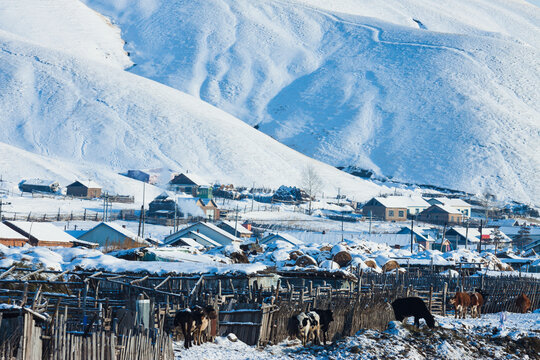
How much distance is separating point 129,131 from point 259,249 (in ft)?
249

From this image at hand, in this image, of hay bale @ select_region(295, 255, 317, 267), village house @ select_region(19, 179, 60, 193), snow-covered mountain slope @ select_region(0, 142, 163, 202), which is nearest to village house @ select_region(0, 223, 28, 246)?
hay bale @ select_region(295, 255, 317, 267)

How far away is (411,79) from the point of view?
528 feet

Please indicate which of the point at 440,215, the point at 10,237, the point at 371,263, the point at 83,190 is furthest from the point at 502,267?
the point at 83,190

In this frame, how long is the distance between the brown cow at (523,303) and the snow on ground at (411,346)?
4.54 m

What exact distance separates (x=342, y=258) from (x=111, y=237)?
14077 millimetres

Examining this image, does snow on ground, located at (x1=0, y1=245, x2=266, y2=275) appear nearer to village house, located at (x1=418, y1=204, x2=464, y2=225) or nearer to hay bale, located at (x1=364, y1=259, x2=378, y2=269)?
hay bale, located at (x1=364, y1=259, x2=378, y2=269)

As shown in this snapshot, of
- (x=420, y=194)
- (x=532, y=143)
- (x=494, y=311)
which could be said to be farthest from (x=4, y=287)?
(x=532, y=143)

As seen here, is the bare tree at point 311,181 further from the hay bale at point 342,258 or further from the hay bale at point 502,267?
the hay bale at point 342,258

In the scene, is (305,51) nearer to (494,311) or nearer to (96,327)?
(494,311)

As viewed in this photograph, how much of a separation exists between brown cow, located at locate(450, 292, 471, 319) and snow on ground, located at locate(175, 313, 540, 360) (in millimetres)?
1479

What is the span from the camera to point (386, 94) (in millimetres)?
155875

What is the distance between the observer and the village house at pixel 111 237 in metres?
43.6

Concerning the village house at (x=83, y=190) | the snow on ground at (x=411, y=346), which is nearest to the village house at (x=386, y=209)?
the village house at (x=83, y=190)

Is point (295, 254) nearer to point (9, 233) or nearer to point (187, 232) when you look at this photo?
point (187, 232)
